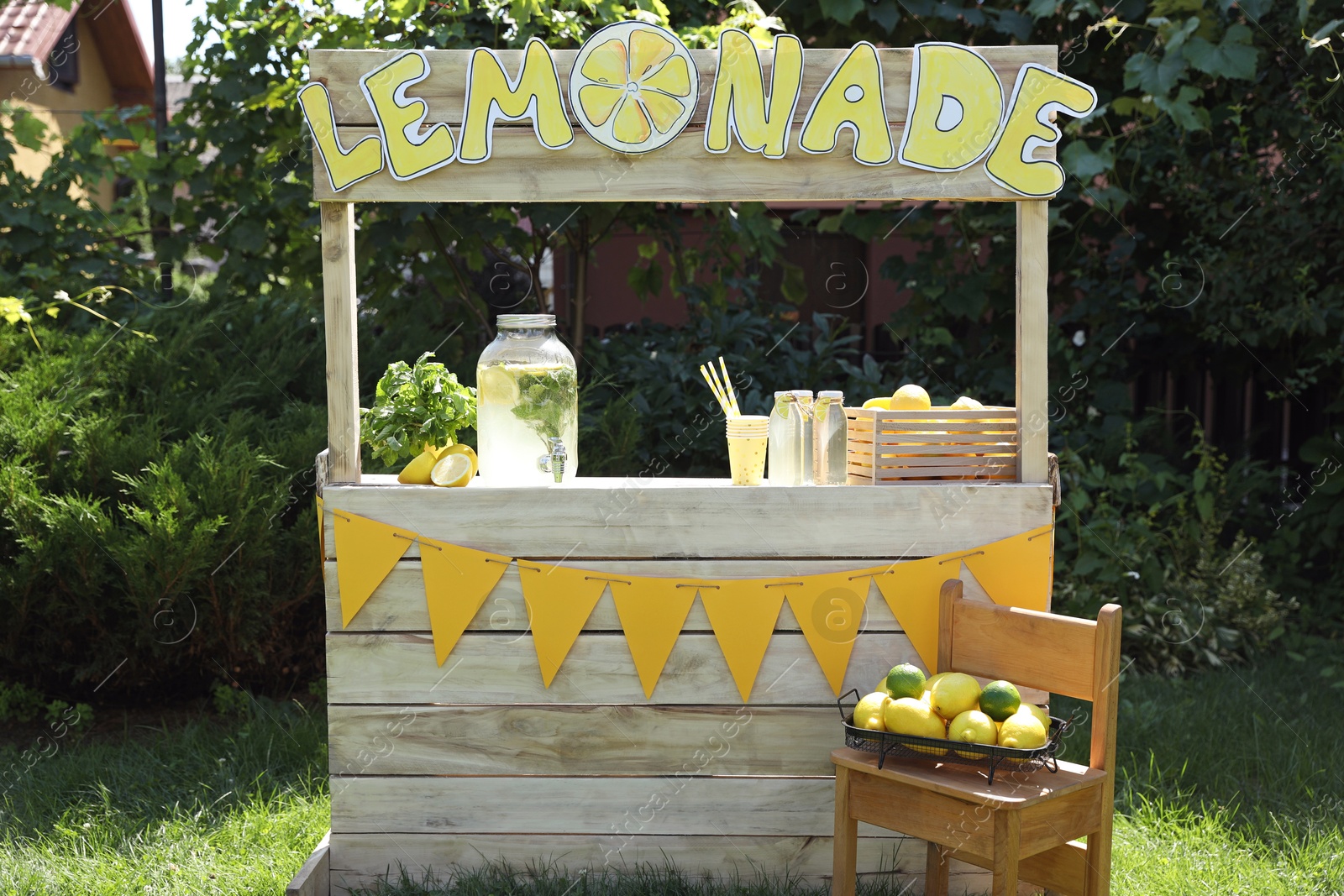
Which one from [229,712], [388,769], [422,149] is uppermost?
[422,149]

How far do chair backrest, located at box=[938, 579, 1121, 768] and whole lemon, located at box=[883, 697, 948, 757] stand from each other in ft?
0.86

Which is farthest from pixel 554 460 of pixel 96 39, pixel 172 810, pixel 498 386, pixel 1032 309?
pixel 96 39

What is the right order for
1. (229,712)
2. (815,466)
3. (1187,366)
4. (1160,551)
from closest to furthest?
(815,466), (229,712), (1160,551), (1187,366)

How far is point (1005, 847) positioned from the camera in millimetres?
2125

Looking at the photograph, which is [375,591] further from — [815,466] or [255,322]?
[255,322]

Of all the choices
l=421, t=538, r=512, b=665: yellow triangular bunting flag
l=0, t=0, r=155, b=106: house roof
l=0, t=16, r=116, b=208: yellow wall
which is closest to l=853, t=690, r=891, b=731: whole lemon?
l=421, t=538, r=512, b=665: yellow triangular bunting flag

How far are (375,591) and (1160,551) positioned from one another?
3.86m

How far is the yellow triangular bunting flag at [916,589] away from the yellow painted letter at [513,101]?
128 cm

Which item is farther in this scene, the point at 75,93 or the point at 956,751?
the point at 75,93

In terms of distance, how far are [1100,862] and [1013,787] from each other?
339mm

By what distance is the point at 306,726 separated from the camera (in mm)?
3729

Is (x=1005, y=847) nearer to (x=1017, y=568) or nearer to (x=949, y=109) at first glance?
(x=1017, y=568)

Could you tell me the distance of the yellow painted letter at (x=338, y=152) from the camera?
254 centimetres

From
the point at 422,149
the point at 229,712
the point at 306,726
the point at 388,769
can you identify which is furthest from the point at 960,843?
the point at 229,712
